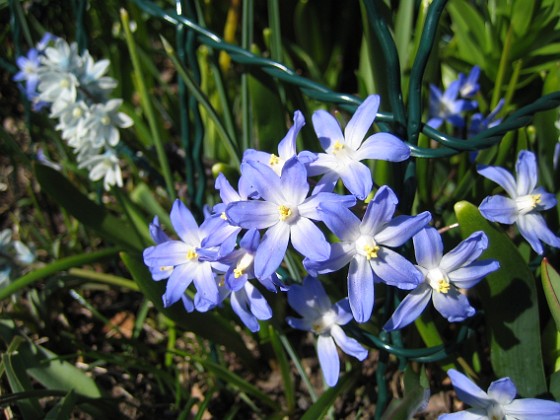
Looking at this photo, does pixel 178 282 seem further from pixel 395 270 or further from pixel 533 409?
pixel 533 409

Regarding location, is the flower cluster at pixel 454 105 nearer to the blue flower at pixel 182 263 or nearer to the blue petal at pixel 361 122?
the blue petal at pixel 361 122

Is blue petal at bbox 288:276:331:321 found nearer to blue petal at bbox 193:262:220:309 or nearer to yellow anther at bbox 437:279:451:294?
blue petal at bbox 193:262:220:309

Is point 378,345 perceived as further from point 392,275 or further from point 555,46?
point 555,46

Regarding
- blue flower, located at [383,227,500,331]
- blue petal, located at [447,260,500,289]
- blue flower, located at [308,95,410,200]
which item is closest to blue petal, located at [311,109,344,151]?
blue flower, located at [308,95,410,200]

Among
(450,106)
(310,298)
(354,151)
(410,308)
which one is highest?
(354,151)

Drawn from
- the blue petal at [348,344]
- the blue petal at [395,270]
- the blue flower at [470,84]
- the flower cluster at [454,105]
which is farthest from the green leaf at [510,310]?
the blue flower at [470,84]

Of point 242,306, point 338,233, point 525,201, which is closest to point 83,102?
point 242,306
